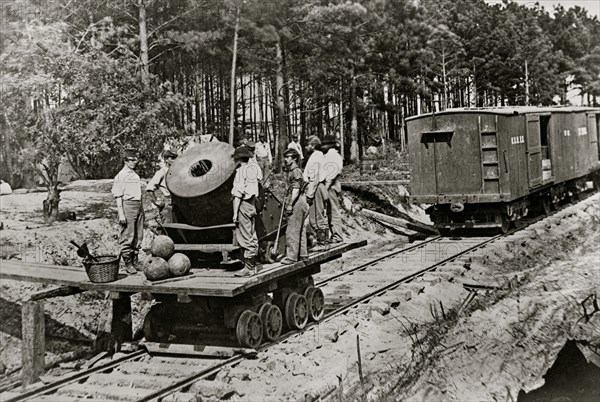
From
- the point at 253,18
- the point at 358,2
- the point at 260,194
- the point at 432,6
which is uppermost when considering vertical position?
the point at 432,6

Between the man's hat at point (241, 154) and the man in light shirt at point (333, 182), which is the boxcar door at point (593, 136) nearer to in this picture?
the man in light shirt at point (333, 182)

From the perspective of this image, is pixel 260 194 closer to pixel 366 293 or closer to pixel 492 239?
pixel 366 293

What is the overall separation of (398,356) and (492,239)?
31.0 ft

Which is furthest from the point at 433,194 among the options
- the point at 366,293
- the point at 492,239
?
the point at 366,293

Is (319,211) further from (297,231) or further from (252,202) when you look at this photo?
(252,202)

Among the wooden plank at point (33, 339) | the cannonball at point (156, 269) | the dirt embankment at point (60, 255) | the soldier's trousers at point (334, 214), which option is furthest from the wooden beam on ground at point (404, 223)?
the wooden plank at point (33, 339)

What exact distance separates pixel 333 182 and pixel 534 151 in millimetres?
9666

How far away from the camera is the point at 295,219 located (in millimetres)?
9273

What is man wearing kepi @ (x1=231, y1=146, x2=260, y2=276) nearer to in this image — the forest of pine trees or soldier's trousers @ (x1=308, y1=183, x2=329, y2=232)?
soldier's trousers @ (x1=308, y1=183, x2=329, y2=232)

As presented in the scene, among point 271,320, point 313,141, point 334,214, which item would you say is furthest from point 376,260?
point 271,320

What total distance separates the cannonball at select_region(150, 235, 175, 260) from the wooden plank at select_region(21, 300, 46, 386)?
1.51 m

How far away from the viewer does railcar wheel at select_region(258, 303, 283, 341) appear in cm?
877

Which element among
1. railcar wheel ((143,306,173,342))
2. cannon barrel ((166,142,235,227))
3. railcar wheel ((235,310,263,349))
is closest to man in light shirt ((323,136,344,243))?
cannon barrel ((166,142,235,227))

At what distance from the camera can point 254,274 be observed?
8328 mm
